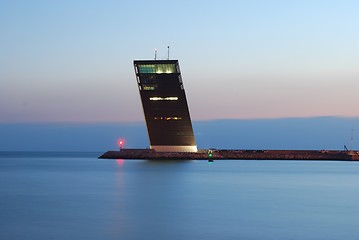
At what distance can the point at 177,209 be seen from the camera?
43.8 meters

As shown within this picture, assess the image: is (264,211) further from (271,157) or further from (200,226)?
(271,157)

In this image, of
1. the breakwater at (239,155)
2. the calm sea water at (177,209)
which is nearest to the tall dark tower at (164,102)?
the breakwater at (239,155)

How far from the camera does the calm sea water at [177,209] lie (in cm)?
3416

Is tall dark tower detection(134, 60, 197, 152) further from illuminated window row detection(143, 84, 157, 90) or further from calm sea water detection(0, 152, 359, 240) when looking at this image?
calm sea water detection(0, 152, 359, 240)

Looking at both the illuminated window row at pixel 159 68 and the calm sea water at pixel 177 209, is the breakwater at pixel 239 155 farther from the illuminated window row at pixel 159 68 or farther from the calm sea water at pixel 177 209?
the calm sea water at pixel 177 209

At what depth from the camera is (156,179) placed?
228 ft

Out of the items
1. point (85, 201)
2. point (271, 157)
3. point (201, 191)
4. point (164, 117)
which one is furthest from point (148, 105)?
point (85, 201)

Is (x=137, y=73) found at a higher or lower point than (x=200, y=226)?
higher

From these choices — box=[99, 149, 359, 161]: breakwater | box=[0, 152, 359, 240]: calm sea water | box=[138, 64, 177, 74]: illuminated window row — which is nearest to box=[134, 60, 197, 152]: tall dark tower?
box=[138, 64, 177, 74]: illuminated window row

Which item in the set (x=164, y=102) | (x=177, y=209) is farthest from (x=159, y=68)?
(x=177, y=209)

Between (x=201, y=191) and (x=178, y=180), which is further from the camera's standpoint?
(x=178, y=180)

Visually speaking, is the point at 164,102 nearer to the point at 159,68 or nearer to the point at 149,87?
the point at 149,87

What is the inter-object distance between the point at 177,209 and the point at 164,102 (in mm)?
60636

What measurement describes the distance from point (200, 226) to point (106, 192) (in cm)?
2141
